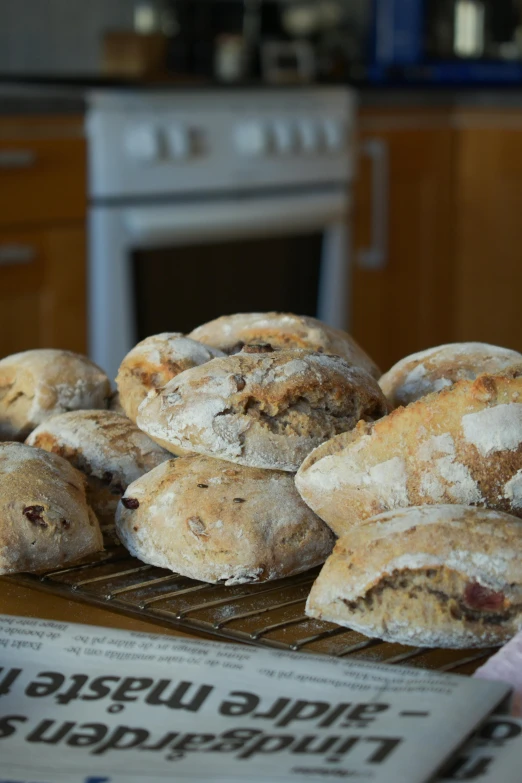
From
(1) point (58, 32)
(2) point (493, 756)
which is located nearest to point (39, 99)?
(1) point (58, 32)

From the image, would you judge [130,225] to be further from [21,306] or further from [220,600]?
[220,600]

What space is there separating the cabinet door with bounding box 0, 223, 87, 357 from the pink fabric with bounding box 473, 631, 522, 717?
186 centimetres

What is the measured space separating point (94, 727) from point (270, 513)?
264 mm

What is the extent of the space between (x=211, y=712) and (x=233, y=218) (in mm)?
2226

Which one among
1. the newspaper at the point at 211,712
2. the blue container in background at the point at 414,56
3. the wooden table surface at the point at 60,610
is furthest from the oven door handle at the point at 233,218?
the newspaper at the point at 211,712

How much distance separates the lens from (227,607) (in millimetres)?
682

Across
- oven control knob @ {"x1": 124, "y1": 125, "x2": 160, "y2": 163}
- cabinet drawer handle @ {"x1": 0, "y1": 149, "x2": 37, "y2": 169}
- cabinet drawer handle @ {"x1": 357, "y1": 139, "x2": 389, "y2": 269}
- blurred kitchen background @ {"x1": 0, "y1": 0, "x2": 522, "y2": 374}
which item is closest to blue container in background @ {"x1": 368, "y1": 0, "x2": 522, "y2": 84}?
blurred kitchen background @ {"x1": 0, "y1": 0, "x2": 522, "y2": 374}

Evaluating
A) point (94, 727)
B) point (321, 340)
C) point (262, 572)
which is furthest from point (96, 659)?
point (321, 340)

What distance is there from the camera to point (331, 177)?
2.90m

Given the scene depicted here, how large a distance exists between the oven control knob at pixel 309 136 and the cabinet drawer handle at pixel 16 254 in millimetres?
803

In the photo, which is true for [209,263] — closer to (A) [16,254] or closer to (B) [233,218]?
(B) [233,218]

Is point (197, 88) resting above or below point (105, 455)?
above

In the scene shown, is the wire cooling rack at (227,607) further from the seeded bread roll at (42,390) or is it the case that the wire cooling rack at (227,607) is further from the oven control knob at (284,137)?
the oven control knob at (284,137)

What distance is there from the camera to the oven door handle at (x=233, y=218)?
2490 millimetres
